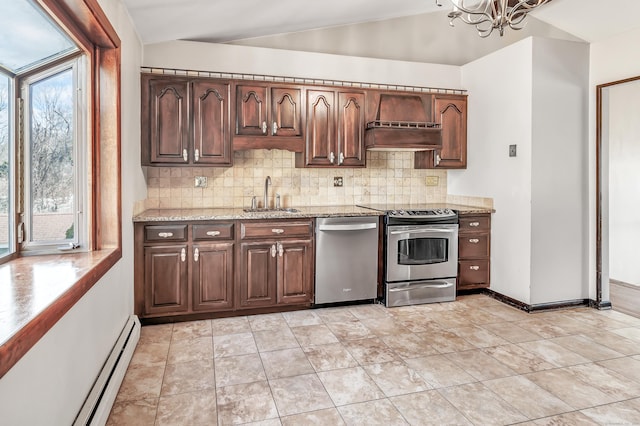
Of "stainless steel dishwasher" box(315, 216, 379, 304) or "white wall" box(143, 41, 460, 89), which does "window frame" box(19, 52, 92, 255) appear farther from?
"stainless steel dishwasher" box(315, 216, 379, 304)

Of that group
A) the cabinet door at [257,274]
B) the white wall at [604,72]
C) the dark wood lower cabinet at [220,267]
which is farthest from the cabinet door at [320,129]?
the white wall at [604,72]

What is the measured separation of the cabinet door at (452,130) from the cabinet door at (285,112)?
155 centimetres

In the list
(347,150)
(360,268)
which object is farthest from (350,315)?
(347,150)

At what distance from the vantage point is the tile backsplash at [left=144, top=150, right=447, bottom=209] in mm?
4031

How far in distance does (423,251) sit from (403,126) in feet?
4.21

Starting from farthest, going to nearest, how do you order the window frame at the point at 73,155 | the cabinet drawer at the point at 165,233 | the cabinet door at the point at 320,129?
the cabinet door at the point at 320,129, the cabinet drawer at the point at 165,233, the window frame at the point at 73,155

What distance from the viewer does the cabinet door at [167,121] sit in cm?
363

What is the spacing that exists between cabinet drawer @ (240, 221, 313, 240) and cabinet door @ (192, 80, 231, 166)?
66 cm

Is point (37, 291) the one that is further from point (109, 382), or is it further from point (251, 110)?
point (251, 110)

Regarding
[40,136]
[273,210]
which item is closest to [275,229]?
[273,210]

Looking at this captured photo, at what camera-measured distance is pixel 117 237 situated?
2643mm

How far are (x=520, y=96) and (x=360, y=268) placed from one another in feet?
7.20

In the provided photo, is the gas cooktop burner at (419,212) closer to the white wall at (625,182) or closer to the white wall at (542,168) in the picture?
the white wall at (542,168)

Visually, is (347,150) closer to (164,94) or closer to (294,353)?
(164,94)
